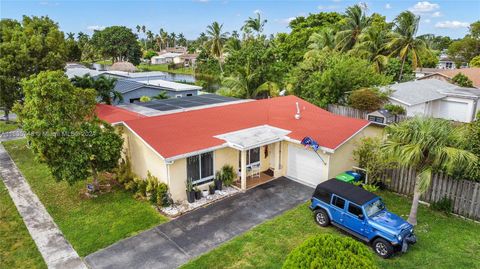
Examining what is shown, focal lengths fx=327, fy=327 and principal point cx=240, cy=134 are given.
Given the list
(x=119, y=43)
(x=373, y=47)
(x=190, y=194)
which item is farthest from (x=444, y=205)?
(x=119, y=43)

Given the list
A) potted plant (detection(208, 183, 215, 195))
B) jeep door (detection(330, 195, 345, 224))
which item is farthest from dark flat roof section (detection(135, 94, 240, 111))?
jeep door (detection(330, 195, 345, 224))

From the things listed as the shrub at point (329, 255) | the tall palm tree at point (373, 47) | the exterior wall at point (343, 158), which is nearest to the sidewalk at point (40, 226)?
the shrub at point (329, 255)

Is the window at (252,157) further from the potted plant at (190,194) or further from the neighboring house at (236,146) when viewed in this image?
the potted plant at (190,194)

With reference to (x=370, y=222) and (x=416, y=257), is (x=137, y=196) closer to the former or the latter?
(x=370, y=222)

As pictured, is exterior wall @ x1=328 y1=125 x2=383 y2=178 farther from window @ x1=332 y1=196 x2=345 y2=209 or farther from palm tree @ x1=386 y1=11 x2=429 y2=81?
palm tree @ x1=386 y1=11 x2=429 y2=81

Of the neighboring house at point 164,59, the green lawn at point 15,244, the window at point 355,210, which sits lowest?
the green lawn at point 15,244

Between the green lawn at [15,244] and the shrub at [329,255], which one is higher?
the shrub at [329,255]

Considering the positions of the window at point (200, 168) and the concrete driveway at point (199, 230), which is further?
the window at point (200, 168)
